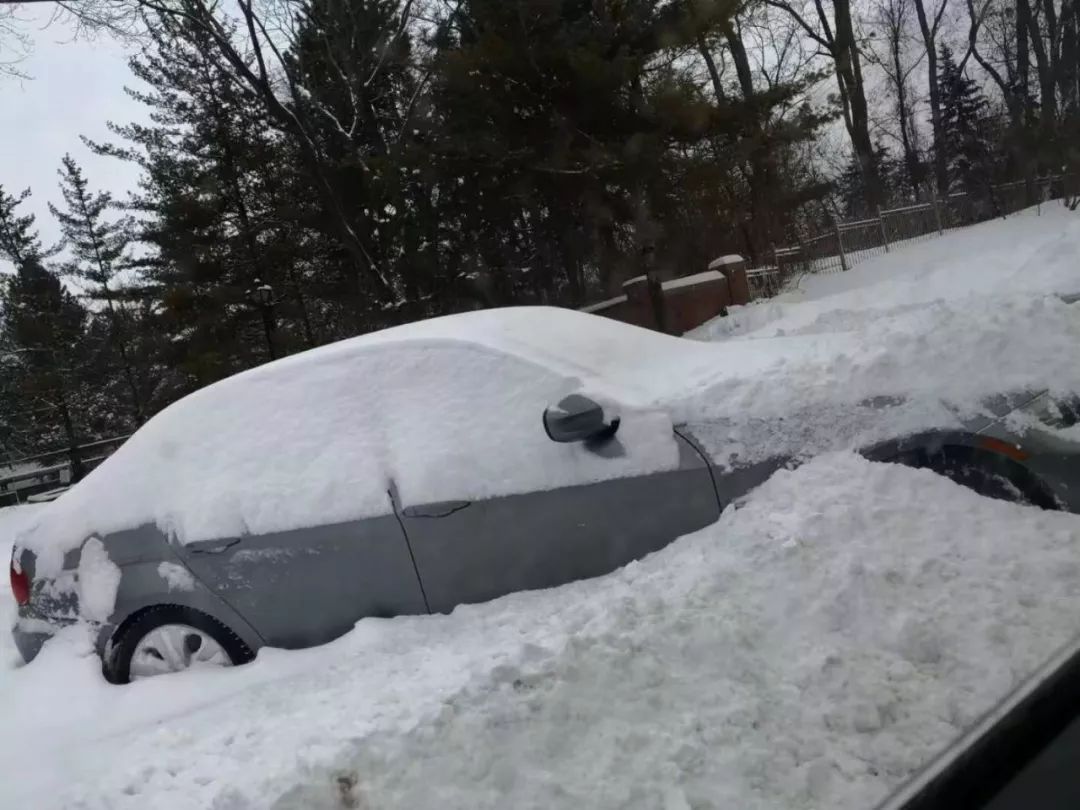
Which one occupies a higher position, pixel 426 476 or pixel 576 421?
pixel 576 421

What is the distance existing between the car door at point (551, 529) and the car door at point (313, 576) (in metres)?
0.12

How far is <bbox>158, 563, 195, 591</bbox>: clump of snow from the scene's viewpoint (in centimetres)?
407

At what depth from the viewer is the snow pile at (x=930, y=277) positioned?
26.1 feet

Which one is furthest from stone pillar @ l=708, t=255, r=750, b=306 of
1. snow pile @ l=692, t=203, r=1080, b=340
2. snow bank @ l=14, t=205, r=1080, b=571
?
snow bank @ l=14, t=205, r=1080, b=571

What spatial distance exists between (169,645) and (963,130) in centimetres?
3372

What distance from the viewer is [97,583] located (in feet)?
13.8

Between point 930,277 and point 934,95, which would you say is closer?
point 930,277

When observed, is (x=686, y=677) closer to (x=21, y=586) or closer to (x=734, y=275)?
(x=21, y=586)

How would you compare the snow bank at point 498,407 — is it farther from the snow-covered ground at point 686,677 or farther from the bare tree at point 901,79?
the bare tree at point 901,79

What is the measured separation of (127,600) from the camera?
4.14 meters

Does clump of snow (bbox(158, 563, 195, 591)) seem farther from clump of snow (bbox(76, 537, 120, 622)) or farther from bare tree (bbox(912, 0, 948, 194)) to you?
bare tree (bbox(912, 0, 948, 194))

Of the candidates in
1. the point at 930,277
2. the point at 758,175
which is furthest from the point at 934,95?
the point at 930,277

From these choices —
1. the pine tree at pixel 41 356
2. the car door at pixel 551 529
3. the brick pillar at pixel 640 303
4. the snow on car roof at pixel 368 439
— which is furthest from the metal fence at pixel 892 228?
the pine tree at pixel 41 356

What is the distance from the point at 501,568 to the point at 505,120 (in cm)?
1475
